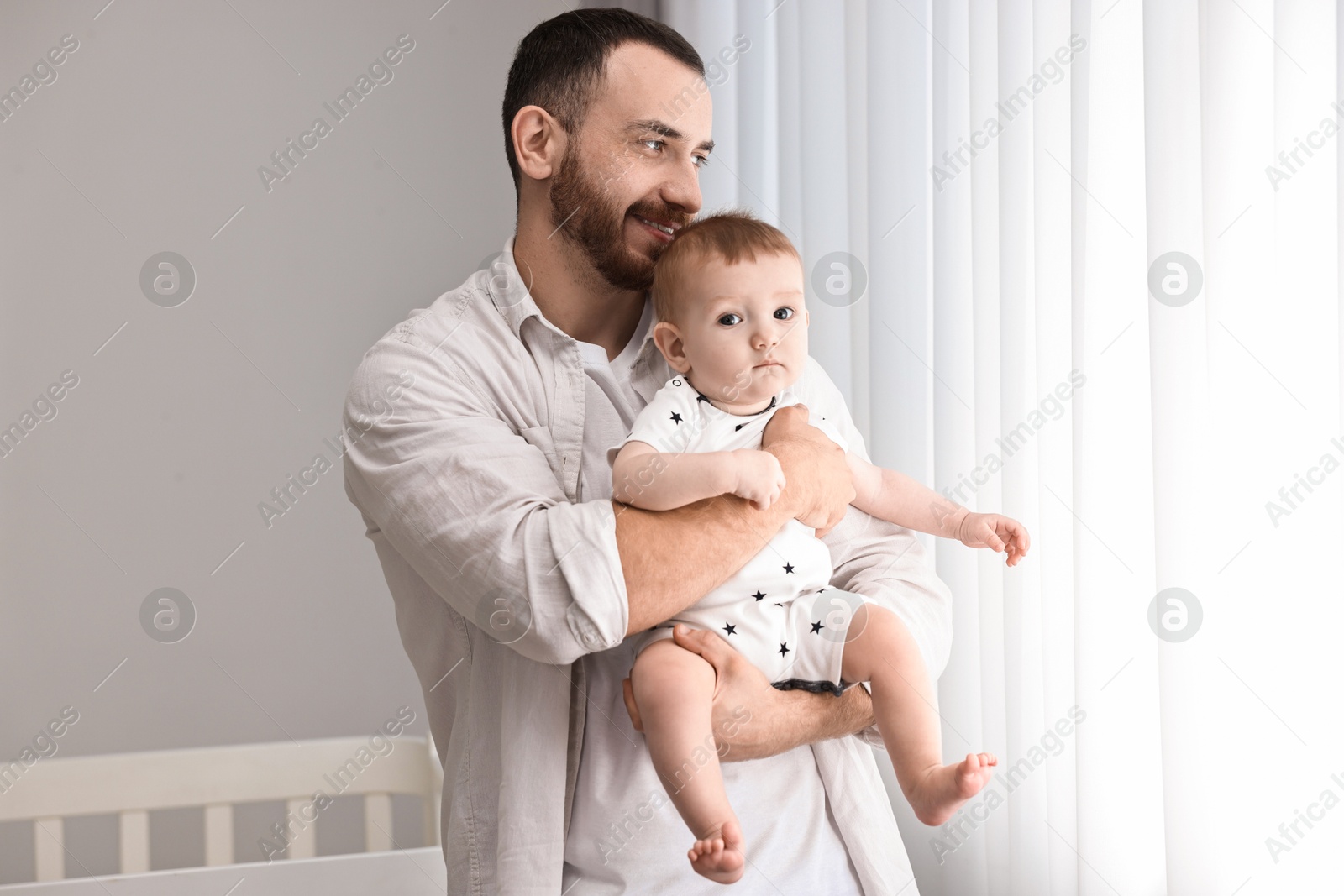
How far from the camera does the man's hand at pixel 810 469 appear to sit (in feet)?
3.61

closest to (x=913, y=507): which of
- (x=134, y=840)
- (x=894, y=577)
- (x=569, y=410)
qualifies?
(x=894, y=577)

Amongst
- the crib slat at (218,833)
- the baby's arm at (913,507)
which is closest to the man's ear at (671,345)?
the baby's arm at (913,507)

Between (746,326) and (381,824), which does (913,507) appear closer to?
(746,326)

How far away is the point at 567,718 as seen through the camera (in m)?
1.14

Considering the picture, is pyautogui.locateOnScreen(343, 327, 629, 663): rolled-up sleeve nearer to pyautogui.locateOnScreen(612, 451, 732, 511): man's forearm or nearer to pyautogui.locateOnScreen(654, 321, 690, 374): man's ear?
pyautogui.locateOnScreen(612, 451, 732, 511): man's forearm

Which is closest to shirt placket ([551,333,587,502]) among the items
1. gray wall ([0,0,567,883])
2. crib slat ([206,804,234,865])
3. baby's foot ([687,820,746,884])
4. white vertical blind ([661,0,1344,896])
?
baby's foot ([687,820,746,884])

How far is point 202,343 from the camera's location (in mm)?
2916

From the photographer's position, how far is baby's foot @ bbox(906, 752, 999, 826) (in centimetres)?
94

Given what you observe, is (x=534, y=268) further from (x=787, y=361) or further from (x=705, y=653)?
(x=705, y=653)

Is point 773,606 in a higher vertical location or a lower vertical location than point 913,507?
lower

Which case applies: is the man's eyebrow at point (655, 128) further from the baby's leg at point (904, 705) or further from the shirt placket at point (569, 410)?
the baby's leg at point (904, 705)

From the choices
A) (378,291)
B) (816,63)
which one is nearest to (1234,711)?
(816,63)

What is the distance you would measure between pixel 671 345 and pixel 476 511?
330mm

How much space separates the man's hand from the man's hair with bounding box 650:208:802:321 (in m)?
0.18
